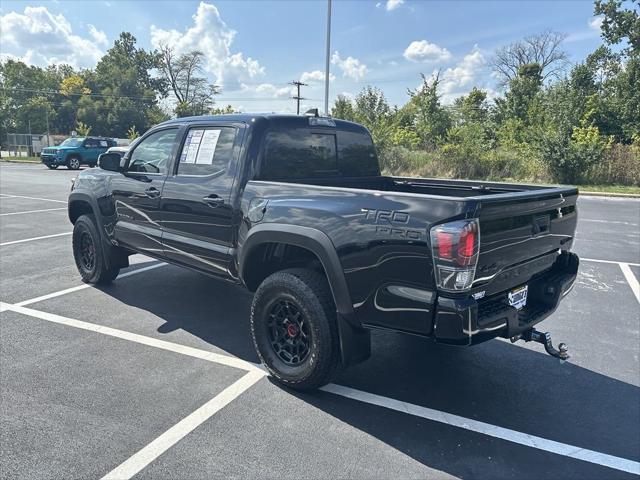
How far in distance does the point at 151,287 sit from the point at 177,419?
10.1ft

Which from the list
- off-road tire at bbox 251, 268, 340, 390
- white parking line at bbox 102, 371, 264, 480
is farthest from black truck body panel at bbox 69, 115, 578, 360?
white parking line at bbox 102, 371, 264, 480

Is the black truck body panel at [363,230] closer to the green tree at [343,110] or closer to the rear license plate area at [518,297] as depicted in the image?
the rear license plate area at [518,297]

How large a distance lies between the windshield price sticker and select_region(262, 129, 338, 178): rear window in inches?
21.4

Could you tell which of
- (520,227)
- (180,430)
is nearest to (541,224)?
(520,227)

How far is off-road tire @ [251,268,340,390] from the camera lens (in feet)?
10.3

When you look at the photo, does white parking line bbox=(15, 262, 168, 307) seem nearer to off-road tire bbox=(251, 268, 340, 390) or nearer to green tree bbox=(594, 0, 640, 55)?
off-road tire bbox=(251, 268, 340, 390)

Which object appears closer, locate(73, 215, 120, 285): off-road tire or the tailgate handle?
the tailgate handle

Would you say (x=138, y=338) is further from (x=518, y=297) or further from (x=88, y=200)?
(x=518, y=297)

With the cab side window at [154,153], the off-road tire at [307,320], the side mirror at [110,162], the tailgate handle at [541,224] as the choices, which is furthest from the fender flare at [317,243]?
the side mirror at [110,162]

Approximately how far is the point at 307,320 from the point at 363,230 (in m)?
0.79

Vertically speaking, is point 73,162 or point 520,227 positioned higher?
point 73,162

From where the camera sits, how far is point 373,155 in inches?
193

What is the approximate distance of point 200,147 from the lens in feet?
13.7

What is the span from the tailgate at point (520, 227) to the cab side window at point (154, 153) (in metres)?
3.09
